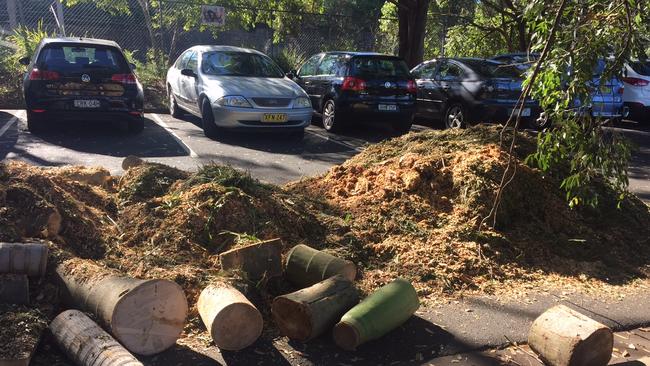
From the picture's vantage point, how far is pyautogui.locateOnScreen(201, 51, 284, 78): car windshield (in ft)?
36.3

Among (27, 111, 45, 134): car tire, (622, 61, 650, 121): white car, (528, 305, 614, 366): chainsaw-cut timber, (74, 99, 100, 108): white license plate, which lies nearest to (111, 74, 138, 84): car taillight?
(74, 99, 100, 108): white license plate

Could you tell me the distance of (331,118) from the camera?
1211 centimetres

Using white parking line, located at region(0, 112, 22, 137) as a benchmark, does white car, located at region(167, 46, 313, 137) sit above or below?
above

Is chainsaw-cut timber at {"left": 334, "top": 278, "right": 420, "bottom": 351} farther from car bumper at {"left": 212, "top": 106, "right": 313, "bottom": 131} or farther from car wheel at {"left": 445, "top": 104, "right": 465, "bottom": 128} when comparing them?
car wheel at {"left": 445, "top": 104, "right": 465, "bottom": 128}

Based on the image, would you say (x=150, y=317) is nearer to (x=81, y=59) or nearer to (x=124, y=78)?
(x=124, y=78)

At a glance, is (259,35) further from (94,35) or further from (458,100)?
(458,100)

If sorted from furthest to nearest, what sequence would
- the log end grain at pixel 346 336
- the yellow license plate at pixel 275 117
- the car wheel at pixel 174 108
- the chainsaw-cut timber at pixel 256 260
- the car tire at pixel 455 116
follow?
the car wheel at pixel 174 108
the car tire at pixel 455 116
the yellow license plate at pixel 275 117
the chainsaw-cut timber at pixel 256 260
the log end grain at pixel 346 336

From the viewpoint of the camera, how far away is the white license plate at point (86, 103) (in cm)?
938

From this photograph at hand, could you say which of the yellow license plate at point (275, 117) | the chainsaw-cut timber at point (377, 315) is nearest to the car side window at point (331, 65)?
the yellow license plate at point (275, 117)

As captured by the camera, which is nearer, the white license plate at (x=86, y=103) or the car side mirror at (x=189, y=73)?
the white license plate at (x=86, y=103)

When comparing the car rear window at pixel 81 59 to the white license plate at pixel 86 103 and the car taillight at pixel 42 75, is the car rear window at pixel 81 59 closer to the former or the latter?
the car taillight at pixel 42 75

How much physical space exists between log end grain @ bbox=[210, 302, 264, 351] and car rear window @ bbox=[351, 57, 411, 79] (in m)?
8.68

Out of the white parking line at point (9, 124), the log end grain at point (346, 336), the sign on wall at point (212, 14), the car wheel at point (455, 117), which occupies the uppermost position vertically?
the sign on wall at point (212, 14)

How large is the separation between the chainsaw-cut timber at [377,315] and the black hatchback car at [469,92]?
784 centimetres
